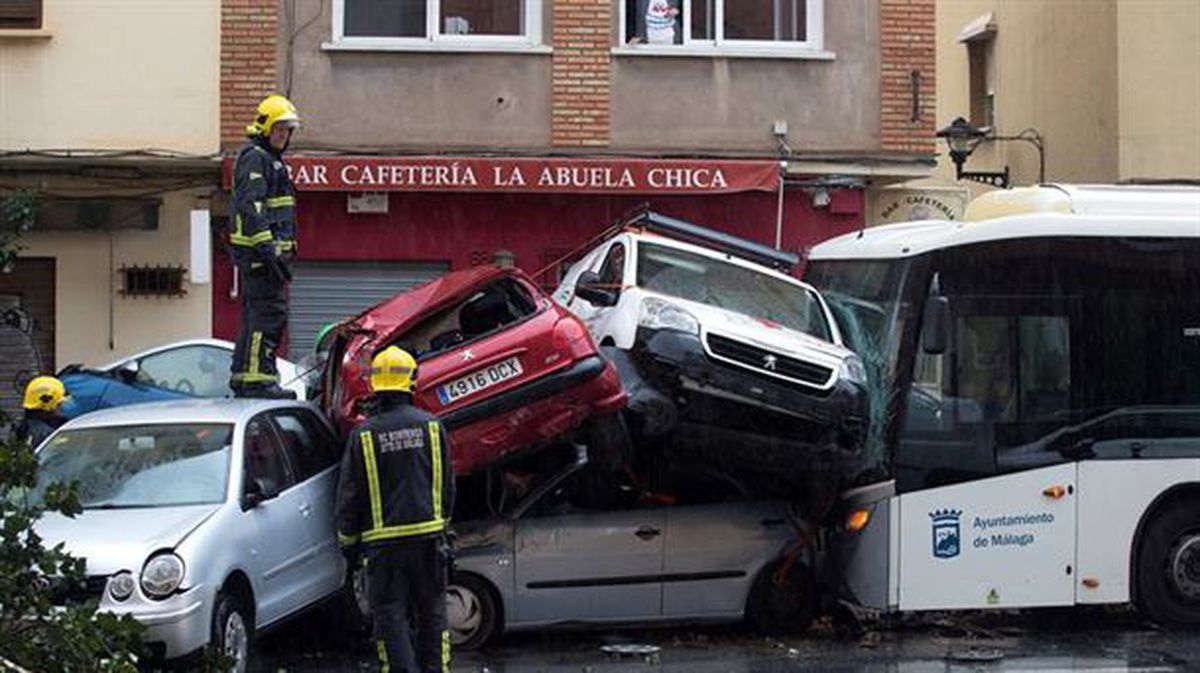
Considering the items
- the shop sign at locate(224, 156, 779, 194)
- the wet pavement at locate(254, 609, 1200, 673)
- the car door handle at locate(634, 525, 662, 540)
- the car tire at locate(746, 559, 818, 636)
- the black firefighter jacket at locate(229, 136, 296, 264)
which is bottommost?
the wet pavement at locate(254, 609, 1200, 673)

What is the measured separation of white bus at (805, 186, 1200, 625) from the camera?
11.1 m

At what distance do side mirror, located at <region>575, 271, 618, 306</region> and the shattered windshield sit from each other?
5.78 feet

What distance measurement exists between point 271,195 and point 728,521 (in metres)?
3.78

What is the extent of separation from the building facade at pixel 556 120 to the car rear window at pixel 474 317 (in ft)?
18.7

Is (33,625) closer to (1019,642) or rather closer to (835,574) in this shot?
(835,574)

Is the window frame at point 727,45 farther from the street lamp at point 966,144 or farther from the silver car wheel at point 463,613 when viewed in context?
the silver car wheel at point 463,613

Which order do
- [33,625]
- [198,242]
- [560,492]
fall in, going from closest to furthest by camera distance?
[33,625] < [560,492] < [198,242]

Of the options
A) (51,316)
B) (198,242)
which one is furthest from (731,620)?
(51,316)

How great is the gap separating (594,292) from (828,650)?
9.17 feet

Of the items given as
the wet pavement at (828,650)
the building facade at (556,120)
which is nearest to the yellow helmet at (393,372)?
the wet pavement at (828,650)

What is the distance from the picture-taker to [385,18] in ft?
56.8

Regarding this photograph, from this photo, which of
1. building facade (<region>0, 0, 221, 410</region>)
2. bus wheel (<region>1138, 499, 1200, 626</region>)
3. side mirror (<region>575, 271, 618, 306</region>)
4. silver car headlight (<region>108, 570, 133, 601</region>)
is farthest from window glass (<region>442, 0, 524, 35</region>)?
silver car headlight (<region>108, 570, 133, 601</region>)

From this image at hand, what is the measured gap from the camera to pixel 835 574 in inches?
448

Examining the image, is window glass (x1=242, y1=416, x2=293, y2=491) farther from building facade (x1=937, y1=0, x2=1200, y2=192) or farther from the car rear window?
building facade (x1=937, y1=0, x2=1200, y2=192)
